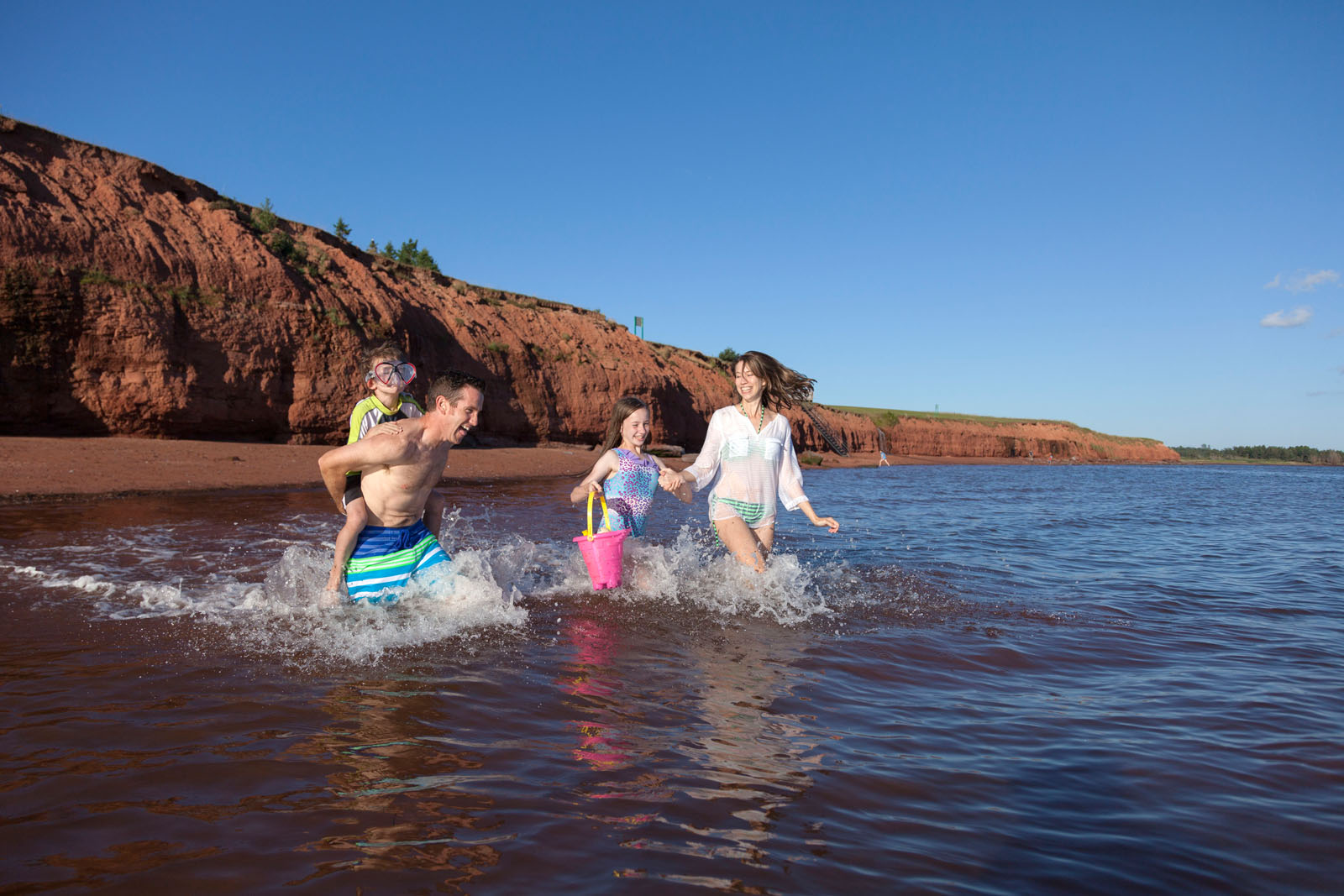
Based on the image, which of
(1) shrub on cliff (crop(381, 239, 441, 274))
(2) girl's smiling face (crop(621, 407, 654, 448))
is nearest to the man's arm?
(2) girl's smiling face (crop(621, 407, 654, 448))

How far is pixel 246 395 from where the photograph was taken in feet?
62.7

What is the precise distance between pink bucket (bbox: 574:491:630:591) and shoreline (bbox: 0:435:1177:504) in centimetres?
950

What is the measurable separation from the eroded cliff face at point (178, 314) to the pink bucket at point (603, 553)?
15.8 meters

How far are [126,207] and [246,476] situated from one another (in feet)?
31.4

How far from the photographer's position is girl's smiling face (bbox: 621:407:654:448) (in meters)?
5.98

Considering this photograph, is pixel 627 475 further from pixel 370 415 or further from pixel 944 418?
pixel 944 418

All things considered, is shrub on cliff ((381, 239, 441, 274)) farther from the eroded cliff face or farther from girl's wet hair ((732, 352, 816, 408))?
girl's wet hair ((732, 352, 816, 408))

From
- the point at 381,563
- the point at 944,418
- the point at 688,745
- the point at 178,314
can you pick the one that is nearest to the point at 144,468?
the point at 178,314

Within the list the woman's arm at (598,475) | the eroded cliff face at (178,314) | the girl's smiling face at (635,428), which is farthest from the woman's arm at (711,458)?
the eroded cliff face at (178,314)

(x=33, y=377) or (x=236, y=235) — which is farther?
(x=236, y=235)

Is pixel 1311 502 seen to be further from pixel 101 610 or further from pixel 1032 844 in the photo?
pixel 101 610

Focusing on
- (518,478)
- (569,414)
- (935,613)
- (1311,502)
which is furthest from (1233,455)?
(935,613)

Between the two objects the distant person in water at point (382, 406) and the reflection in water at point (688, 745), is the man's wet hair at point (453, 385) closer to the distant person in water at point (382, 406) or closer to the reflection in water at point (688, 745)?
the distant person in water at point (382, 406)

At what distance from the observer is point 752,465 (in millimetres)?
5953
